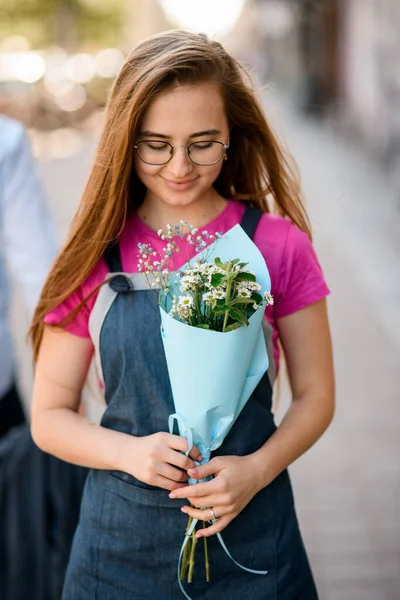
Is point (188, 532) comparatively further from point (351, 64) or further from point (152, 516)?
point (351, 64)

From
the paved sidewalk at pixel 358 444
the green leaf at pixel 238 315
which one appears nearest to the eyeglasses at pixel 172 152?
the green leaf at pixel 238 315

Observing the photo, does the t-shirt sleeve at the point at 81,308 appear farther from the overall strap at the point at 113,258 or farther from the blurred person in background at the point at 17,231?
the blurred person in background at the point at 17,231

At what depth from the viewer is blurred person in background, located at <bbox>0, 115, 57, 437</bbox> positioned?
270 cm

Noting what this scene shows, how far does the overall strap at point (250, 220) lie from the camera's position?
70.4 inches

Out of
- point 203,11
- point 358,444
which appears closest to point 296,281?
point 358,444

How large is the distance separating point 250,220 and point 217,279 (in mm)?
349

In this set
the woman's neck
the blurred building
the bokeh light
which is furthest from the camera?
the bokeh light

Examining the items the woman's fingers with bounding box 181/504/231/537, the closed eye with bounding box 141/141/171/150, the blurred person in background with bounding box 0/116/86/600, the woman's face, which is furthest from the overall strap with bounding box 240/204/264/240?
the blurred person in background with bounding box 0/116/86/600

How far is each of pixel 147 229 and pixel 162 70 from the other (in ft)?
1.15

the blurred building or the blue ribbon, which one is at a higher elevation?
the blurred building

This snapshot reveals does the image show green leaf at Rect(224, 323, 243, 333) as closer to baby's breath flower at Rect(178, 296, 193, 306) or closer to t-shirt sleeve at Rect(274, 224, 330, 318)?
baby's breath flower at Rect(178, 296, 193, 306)

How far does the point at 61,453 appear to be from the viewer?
183cm

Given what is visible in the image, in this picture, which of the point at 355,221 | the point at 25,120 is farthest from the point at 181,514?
the point at 25,120

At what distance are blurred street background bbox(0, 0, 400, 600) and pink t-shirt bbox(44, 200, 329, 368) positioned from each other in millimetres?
342
